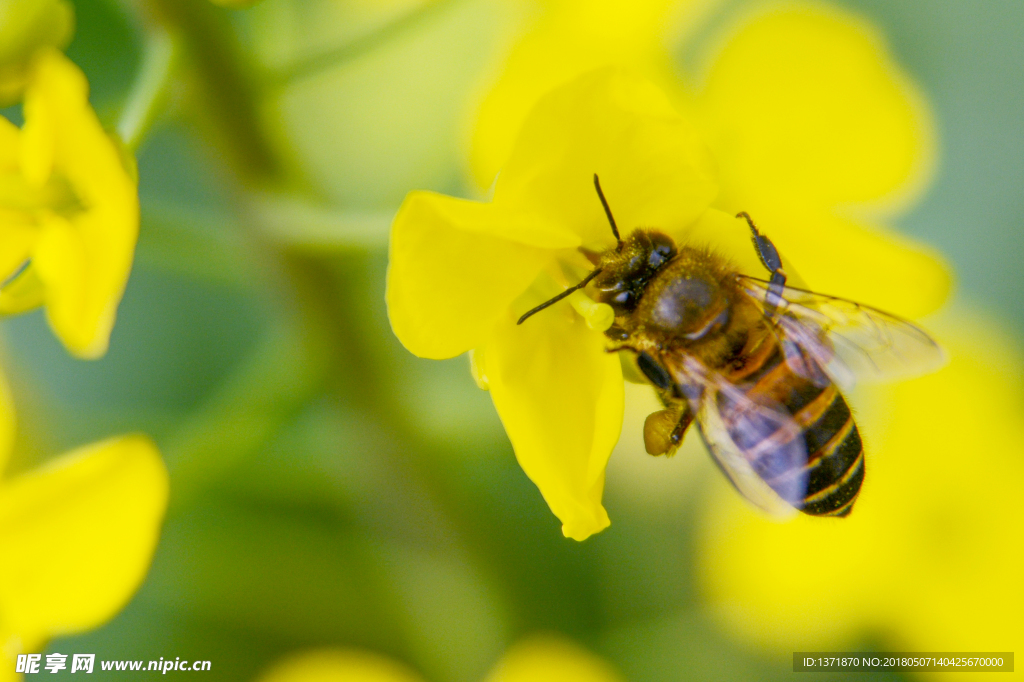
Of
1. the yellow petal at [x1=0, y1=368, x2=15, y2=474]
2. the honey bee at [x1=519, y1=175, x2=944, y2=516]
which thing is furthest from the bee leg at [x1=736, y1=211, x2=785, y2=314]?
the yellow petal at [x1=0, y1=368, x2=15, y2=474]

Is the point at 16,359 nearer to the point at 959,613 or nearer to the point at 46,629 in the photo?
the point at 46,629

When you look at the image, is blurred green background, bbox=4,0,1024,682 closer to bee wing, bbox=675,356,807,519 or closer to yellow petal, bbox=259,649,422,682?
yellow petal, bbox=259,649,422,682

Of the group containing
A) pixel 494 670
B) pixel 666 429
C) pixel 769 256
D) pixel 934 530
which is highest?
pixel 769 256

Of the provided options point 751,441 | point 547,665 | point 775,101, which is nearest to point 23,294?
point 751,441

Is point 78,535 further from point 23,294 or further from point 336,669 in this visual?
point 336,669

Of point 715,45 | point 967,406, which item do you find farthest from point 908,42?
point 967,406
